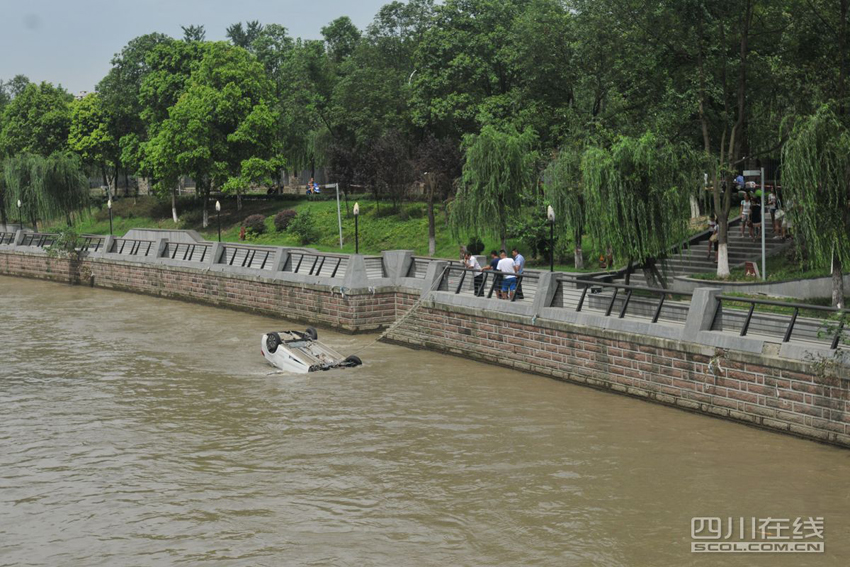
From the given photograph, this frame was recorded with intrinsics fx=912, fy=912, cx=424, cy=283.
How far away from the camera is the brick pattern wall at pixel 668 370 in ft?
55.5

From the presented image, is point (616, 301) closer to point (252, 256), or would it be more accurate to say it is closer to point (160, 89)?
point (252, 256)

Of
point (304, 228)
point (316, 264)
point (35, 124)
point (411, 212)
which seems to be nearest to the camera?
point (316, 264)

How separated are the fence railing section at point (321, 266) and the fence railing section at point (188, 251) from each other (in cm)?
630

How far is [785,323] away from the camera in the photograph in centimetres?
1802

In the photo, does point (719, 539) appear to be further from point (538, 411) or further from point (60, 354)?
point (60, 354)

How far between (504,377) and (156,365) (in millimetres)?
10099

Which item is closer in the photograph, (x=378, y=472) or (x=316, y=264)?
(x=378, y=472)

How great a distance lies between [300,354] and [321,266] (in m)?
7.96

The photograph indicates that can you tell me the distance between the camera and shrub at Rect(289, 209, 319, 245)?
57.8 m

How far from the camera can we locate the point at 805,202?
70.4 ft

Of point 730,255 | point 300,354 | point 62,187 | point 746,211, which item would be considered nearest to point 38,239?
point 62,187

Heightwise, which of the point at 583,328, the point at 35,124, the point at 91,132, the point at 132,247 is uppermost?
the point at 35,124

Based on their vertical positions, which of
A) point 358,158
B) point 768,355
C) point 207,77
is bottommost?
point 768,355

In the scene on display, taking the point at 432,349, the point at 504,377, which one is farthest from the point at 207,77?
the point at 504,377
